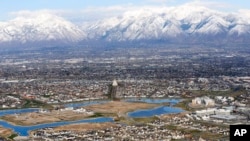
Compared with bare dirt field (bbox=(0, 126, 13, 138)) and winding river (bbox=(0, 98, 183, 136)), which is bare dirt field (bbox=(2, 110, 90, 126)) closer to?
winding river (bbox=(0, 98, 183, 136))

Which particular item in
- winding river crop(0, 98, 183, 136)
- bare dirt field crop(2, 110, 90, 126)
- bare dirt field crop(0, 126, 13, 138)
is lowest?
winding river crop(0, 98, 183, 136)

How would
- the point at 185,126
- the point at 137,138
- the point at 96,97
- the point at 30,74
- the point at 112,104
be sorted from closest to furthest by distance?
the point at 137,138
the point at 185,126
the point at 112,104
the point at 96,97
the point at 30,74

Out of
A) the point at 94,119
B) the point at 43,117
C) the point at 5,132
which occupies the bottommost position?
the point at 94,119

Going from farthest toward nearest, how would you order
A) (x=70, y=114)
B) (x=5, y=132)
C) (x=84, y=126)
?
(x=70, y=114)
(x=84, y=126)
(x=5, y=132)

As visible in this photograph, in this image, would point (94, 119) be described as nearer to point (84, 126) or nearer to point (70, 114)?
point (70, 114)

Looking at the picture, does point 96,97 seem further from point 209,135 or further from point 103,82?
point 209,135

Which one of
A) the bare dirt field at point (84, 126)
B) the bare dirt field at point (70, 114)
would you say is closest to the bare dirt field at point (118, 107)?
the bare dirt field at point (70, 114)

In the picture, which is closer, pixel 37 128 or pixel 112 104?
pixel 37 128

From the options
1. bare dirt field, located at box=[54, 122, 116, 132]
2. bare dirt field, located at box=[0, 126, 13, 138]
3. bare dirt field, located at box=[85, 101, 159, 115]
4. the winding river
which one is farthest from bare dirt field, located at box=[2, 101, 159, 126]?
bare dirt field, located at box=[54, 122, 116, 132]

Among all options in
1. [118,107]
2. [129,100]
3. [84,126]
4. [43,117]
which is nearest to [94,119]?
[84,126]

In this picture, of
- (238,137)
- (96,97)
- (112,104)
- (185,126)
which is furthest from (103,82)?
(238,137)

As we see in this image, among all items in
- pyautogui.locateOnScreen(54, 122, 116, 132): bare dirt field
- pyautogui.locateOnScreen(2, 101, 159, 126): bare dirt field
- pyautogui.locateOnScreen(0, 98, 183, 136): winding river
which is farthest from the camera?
pyautogui.locateOnScreen(2, 101, 159, 126): bare dirt field
